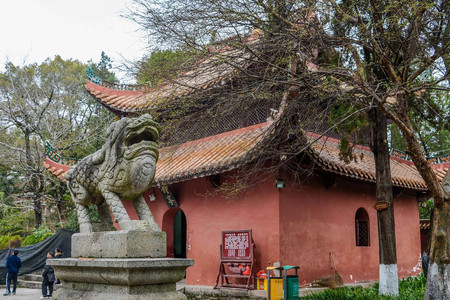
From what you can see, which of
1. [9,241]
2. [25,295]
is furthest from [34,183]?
[25,295]

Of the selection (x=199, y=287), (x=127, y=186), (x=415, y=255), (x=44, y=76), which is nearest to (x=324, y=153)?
(x=199, y=287)

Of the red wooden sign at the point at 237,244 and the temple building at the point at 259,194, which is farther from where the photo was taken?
the red wooden sign at the point at 237,244

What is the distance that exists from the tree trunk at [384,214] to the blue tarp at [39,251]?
34.8 ft

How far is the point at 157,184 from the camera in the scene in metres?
11.4

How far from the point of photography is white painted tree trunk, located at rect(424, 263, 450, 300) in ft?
24.3

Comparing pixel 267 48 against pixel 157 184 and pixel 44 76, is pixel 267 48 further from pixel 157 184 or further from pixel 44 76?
pixel 44 76

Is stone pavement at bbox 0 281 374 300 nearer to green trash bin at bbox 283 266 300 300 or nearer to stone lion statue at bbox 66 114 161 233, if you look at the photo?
green trash bin at bbox 283 266 300 300

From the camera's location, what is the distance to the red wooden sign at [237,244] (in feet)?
32.9

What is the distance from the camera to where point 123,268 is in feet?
13.1

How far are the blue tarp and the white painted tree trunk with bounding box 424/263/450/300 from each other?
11.9m

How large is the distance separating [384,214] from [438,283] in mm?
2120

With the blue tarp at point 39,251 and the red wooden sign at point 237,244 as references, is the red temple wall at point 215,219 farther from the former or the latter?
the blue tarp at point 39,251

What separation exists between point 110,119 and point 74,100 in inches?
83.2

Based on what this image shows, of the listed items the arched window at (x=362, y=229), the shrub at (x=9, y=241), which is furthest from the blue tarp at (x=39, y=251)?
the arched window at (x=362, y=229)
